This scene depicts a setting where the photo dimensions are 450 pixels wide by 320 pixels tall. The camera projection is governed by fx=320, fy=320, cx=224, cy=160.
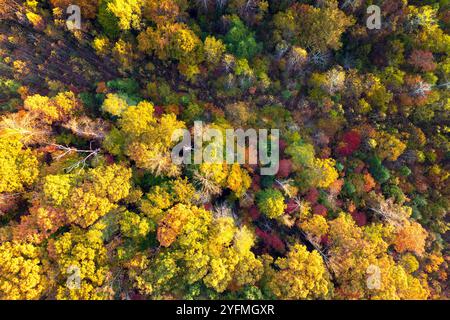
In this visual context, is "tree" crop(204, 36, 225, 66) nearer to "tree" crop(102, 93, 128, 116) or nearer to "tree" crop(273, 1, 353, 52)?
"tree" crop(273, 1, 353, 52)

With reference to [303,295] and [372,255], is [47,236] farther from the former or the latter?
[372,255]

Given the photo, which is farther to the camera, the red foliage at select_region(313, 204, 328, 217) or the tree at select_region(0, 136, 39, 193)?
the red foliage at select_region(313, 204, 328, 217)

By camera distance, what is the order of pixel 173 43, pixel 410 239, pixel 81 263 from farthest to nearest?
pixel 173 43, pixel 410 239, pixel 81 263

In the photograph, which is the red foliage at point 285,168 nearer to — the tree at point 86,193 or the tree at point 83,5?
the tree at point 86,193

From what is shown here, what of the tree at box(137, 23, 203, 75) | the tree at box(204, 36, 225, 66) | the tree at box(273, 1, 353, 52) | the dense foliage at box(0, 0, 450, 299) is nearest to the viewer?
the dense foliage at box(0, 0, 450, 299)

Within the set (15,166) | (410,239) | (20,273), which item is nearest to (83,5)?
(15,166)

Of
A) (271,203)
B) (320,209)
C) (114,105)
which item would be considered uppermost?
(114,105)

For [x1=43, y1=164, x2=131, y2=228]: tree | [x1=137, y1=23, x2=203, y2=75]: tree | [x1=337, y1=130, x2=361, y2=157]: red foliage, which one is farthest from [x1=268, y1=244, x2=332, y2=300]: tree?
[x1=137, y1=23, x2=203, y2=75]: tree

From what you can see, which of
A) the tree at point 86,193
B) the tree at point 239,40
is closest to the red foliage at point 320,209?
the tree at point 239,40

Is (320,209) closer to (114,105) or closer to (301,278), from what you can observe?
(301,278)
